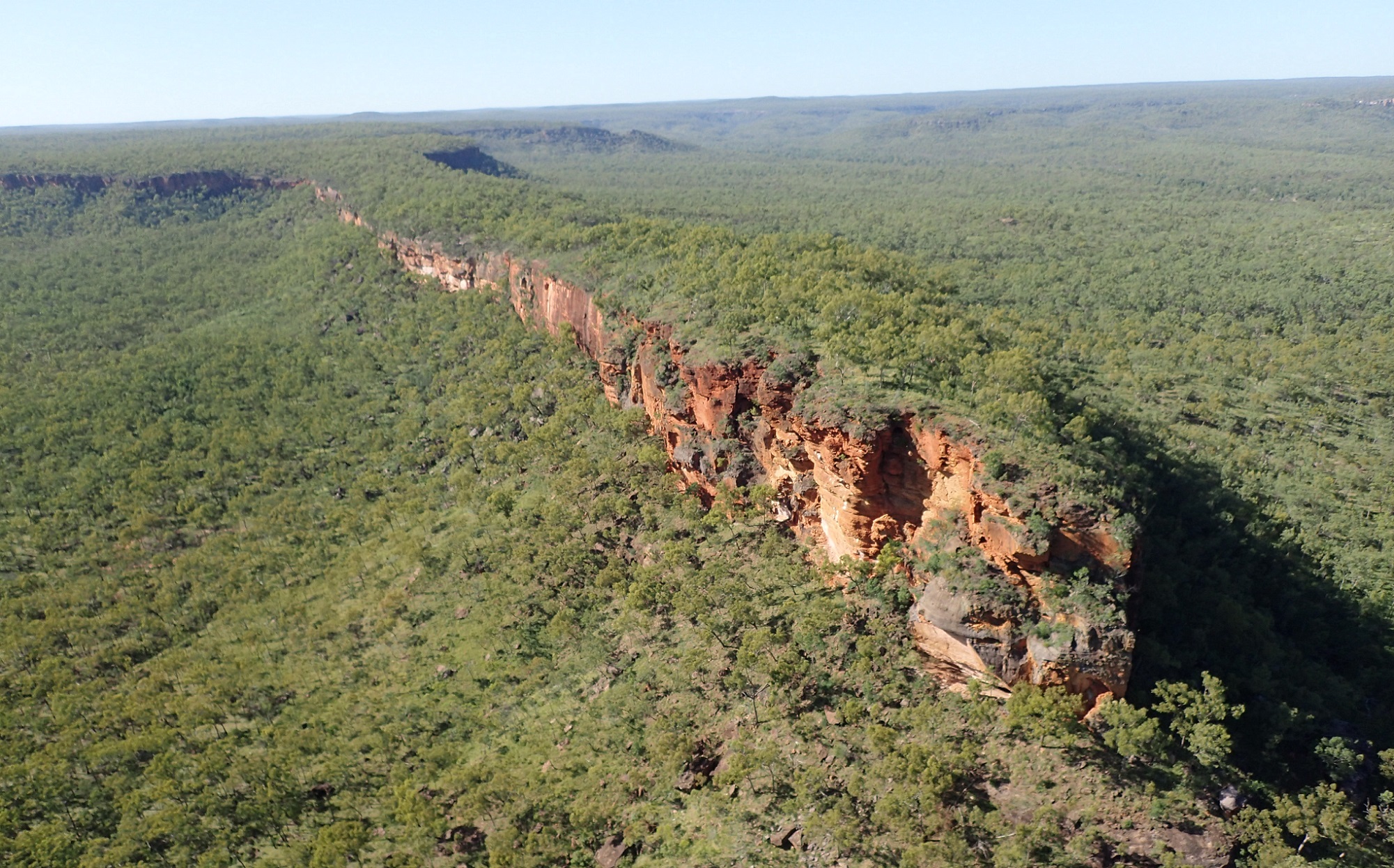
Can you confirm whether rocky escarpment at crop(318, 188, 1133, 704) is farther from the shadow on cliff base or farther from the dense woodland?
the shadow on cliff base

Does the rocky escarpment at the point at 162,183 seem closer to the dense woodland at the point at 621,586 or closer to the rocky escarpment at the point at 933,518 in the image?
the dense woodland at the point at 621,586

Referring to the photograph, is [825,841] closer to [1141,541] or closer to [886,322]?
[1141,541]

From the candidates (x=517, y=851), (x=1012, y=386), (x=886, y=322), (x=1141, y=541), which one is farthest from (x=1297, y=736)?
(x=517, y=851)

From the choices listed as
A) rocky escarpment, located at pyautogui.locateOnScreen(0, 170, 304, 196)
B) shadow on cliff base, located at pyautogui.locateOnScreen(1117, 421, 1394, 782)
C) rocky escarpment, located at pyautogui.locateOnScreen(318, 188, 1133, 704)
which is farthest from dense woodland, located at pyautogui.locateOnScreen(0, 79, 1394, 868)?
rocky escarpment, located at pyautogui.locateOnScreen(0, 170, 304, 196)

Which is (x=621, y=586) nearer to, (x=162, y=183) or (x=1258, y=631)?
(x=1258, y=631)

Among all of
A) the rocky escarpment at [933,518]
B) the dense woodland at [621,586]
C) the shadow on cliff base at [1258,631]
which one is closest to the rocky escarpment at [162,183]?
the dense woodland at [621,586]

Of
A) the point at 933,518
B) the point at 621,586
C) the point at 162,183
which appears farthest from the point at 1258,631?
the point at 162,183
